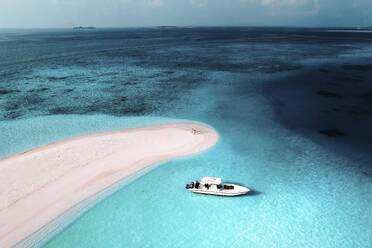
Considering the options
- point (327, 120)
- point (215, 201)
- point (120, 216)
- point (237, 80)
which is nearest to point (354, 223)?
point (215, 201)

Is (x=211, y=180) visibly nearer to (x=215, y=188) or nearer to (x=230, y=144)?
(x=215, y=188)

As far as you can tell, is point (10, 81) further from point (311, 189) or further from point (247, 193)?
point (311, 189)

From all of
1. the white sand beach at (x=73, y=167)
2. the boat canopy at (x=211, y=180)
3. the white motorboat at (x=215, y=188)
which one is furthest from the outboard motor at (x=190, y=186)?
the white sand beach at (x=73, y=167)

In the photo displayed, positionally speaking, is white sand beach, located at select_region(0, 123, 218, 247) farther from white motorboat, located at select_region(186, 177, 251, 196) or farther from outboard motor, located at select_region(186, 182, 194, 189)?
white motorboat, located at select_region(186, 177, 251, 196)

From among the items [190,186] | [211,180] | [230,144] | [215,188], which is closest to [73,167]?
[190,186]

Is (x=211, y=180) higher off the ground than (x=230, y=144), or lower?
lower

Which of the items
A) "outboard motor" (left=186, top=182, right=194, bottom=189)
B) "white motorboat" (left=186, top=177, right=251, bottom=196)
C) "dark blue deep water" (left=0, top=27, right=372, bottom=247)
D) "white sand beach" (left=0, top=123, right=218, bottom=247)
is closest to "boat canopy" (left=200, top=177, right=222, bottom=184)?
"white motorboat" (left=186, top=177, right=251, bottom=196)

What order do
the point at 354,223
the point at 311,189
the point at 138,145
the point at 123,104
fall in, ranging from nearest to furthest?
the point at 354,223
the point at 311,189
the point at 138,145
the point at 123,104
